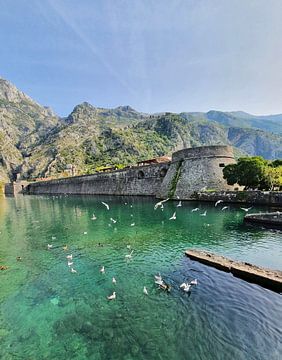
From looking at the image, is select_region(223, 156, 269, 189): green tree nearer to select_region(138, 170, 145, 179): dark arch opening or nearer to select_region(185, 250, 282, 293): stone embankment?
select_region(138, 170, 145, 179): dark arch opening

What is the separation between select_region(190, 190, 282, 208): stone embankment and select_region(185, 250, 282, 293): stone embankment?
76.1 ft

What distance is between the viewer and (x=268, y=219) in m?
27.6

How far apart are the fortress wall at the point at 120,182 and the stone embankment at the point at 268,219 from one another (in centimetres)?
3523

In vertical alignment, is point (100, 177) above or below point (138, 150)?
below

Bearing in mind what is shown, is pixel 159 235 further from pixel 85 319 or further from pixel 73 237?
pixel 85 319

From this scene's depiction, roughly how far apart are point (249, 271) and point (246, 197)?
2793cm

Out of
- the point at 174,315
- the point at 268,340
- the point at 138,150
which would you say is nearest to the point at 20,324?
the point at 174,315

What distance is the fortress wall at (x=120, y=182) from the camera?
215 feet

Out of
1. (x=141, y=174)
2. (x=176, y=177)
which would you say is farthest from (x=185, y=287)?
(x=141, y=174)

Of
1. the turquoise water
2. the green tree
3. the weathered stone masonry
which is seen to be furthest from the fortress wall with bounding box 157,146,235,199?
the turquoise water

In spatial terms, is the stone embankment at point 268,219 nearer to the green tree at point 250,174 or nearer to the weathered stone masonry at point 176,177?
the green tree at point 250,174

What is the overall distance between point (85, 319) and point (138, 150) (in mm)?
157353

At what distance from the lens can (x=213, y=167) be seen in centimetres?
5141

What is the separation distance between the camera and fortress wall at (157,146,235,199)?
50.4 metres
